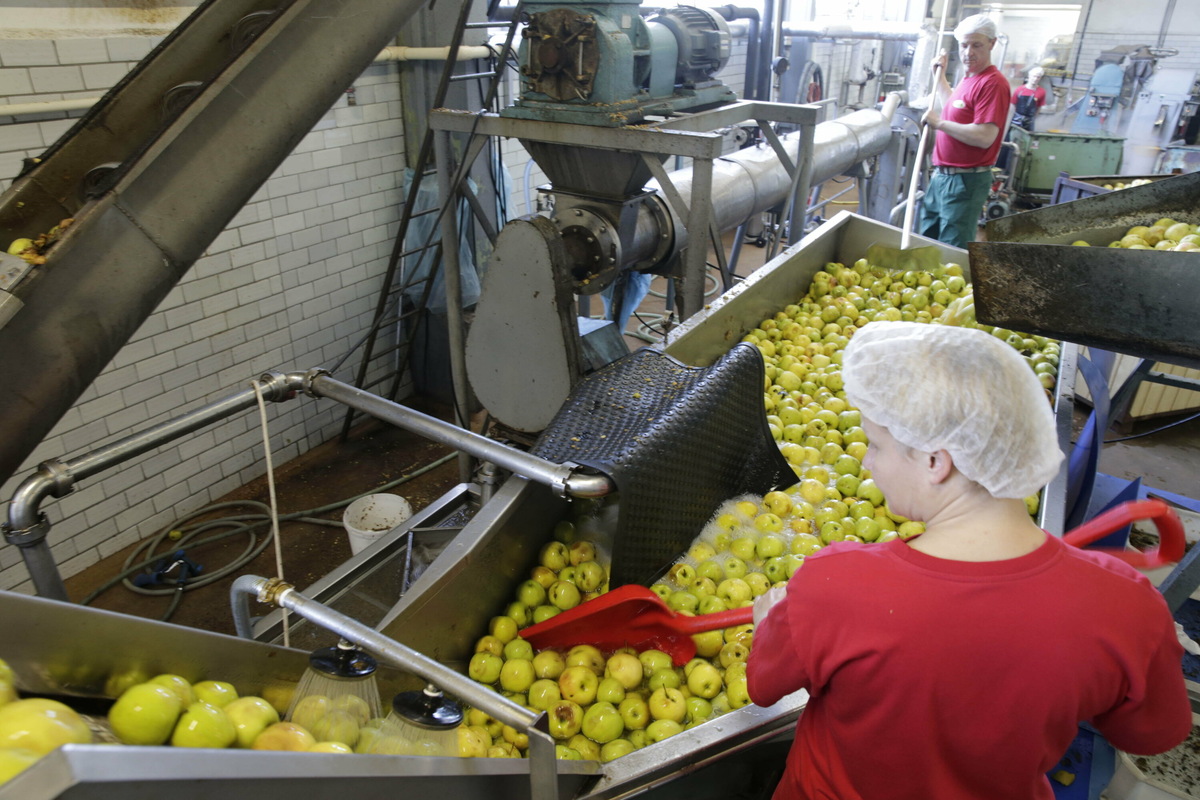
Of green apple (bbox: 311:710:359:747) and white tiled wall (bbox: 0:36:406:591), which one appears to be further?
white tiled wall (bbox: 0:36:406:591)

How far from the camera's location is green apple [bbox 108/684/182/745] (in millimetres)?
1043

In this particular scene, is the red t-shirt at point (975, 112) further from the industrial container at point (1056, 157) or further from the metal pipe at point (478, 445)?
the industrial container at point (1056, 157)

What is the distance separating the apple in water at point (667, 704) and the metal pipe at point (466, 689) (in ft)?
3.03

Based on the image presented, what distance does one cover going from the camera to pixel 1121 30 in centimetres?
1341

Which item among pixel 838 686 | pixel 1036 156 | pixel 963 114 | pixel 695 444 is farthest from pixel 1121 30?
pixel 838 686

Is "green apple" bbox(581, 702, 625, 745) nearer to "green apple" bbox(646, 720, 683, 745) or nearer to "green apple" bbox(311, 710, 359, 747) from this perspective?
"green apple" bbox(646, 720, 683, 745)

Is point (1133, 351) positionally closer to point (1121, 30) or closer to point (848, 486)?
point (848, 486)

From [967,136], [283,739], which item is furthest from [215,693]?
[967,136]

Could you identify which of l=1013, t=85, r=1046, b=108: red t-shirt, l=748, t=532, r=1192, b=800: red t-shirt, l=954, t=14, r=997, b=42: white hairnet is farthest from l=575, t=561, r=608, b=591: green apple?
l=1013, t=85, r=1046, b=108: red t-shirt

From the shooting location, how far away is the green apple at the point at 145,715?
1043 mm

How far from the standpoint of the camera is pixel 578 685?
220 centimetres

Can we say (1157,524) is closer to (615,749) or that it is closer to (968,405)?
(968,405)

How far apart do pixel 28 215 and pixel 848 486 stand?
272 cm

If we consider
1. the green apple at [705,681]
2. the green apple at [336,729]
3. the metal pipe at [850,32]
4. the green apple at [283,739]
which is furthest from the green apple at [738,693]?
the metal pipe at [850,32]
